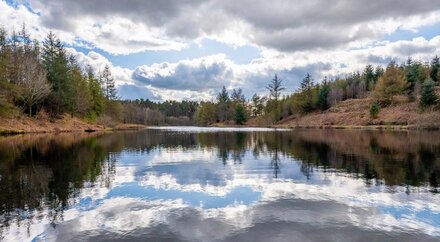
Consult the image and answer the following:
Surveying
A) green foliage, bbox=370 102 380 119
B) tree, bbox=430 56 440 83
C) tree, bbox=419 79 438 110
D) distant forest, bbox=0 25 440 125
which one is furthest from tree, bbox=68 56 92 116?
tree, bbox=430 56 440 83

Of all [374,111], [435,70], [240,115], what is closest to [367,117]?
[374,111]

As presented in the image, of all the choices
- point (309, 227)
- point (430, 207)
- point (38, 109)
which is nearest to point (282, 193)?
point (309, 227)

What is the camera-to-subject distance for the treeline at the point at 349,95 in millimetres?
108312

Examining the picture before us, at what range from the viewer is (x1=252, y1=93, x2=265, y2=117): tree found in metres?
185

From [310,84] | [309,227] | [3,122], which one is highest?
[310,84]

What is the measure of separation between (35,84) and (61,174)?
54868 mm

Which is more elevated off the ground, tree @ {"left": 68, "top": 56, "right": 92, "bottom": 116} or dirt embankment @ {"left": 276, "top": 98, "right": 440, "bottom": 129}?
tree @ {"left": 68, "top": 56, "right": 92, "bottom": 116}

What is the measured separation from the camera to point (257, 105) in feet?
614

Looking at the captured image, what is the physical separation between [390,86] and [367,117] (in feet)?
42.0

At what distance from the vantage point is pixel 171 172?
73.9 feet

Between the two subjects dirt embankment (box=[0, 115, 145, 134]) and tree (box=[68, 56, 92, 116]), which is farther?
tree (box=[68, 56, 92, 116])

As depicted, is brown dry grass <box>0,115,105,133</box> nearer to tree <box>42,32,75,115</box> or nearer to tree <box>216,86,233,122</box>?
tree <box>42,32,75,115</box>

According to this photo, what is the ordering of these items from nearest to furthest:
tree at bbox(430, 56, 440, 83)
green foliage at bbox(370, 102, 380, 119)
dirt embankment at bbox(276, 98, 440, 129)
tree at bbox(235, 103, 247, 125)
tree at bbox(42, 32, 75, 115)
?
tree at bbox(42, 32, 75, 115) → dirt embankment at bbox(276, 98, 440, 129) → green foliage at bbox(370, 102, 380, 119) → tree at bbox(430, 56, 440, 83) → tree at bbox(235, 103, 247, 125)

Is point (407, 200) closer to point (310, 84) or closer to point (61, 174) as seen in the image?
point (61, 174)
